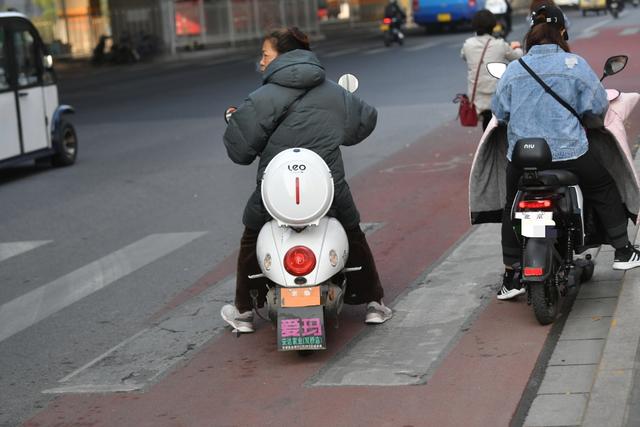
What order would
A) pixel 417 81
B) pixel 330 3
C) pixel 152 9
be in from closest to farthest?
pixel 417 81
pixel 152 9
pixel 330 3

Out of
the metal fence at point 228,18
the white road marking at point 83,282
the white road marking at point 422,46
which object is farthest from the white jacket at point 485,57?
the metal fence at point 228,18

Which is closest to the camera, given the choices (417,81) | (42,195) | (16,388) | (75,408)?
(75,408)

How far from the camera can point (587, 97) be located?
22.2ft

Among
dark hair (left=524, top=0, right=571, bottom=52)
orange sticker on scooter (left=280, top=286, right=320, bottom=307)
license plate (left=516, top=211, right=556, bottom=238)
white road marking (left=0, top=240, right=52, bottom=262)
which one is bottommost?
white road marking (left=0, top=240, right=52, bottom=262)

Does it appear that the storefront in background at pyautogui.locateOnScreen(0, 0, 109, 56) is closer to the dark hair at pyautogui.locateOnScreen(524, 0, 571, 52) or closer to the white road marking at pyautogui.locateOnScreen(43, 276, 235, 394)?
the white road marking at pyautogui.locateOnScreen(43, 276, 235, 394)

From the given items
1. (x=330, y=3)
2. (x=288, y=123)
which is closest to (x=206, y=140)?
(x=288, y=123)

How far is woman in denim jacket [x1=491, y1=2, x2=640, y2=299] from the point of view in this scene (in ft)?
22.3

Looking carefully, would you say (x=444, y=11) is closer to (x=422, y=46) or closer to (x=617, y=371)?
(x=422, y=46)

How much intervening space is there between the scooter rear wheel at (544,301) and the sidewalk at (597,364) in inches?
4.1

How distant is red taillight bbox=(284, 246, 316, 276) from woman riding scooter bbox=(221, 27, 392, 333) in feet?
1.47

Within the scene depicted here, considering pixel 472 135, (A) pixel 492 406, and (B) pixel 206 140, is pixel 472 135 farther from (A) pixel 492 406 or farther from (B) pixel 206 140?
(A) pixel 492 406

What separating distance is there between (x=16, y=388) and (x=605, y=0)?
2137 inches

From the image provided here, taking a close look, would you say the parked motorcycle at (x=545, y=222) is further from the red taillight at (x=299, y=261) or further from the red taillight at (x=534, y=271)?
the red taillight at (x=299, y=261)

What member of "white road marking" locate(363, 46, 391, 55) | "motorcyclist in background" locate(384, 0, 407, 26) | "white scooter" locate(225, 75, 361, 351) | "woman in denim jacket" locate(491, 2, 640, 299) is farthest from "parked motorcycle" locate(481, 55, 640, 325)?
"motorcyclist in background" locate(384, 0, 407, 26)
